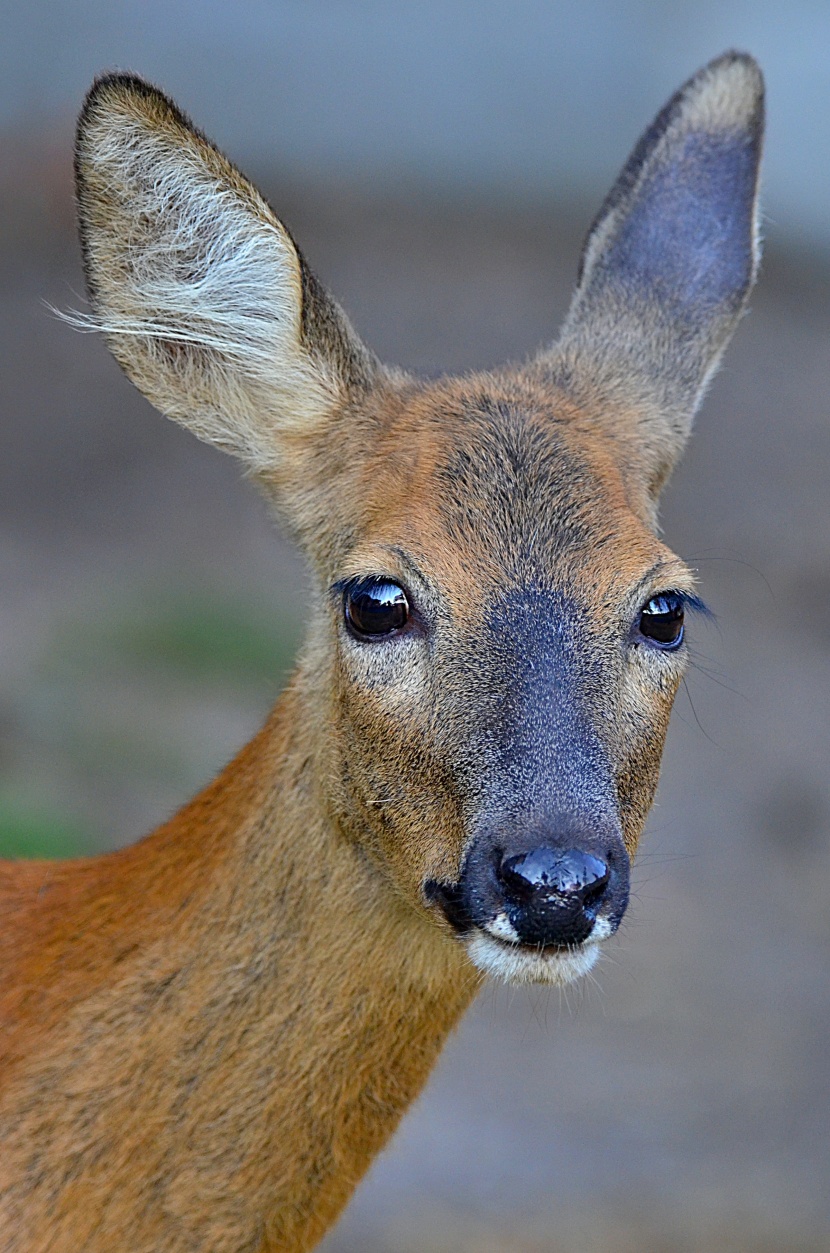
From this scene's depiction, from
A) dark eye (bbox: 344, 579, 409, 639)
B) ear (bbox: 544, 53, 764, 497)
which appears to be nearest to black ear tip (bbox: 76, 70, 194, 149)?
dark eye (bbox: 344, 579, 409, 639)

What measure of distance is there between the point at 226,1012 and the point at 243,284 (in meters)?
2.01

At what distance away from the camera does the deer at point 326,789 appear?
12.6 ft

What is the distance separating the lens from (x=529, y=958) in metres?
3.64

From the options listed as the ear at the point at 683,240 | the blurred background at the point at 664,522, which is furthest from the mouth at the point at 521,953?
the ear at the point at 683,240

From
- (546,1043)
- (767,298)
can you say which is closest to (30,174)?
(767,298)

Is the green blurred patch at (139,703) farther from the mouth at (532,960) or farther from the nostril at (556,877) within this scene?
the nostril at (556,877)

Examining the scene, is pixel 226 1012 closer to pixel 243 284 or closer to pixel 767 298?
pixel 243 284

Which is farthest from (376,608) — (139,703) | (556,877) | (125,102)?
(139,703)

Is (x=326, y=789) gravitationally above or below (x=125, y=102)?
below

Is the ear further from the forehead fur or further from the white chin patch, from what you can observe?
the white chin patch

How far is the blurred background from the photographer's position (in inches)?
317

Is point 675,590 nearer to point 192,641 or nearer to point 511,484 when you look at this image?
point 511,484

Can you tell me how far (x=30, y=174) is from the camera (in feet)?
45.8

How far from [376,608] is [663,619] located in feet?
2.42
